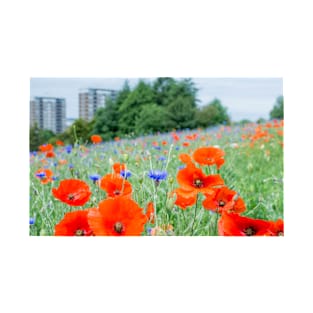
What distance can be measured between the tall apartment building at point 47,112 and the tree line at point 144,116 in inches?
1.9

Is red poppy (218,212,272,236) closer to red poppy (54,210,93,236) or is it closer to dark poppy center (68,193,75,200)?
red poppy (54,210,93,236)

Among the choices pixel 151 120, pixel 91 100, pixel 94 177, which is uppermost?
pixel 91 100

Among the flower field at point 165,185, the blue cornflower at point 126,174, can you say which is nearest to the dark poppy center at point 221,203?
the flower field at point 165,185

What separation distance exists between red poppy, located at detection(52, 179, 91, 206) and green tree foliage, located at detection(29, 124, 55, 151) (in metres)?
0.32

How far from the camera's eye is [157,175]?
11.1ft

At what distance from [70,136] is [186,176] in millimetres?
845

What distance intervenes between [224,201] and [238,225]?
17 centimetres

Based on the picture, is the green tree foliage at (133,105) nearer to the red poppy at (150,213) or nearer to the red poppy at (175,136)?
the red poppy at (175,136)

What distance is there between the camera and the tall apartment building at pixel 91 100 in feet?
11.5

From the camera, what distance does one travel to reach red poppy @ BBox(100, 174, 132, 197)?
3.32 m

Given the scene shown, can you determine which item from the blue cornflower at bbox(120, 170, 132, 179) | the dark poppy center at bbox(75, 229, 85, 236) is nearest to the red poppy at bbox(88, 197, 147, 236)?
the dark poppy center at bbox(75, 229, 85, 236)

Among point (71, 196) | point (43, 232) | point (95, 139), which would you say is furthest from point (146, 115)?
point (43, 232)

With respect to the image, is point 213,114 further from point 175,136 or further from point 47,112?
point 47,112
